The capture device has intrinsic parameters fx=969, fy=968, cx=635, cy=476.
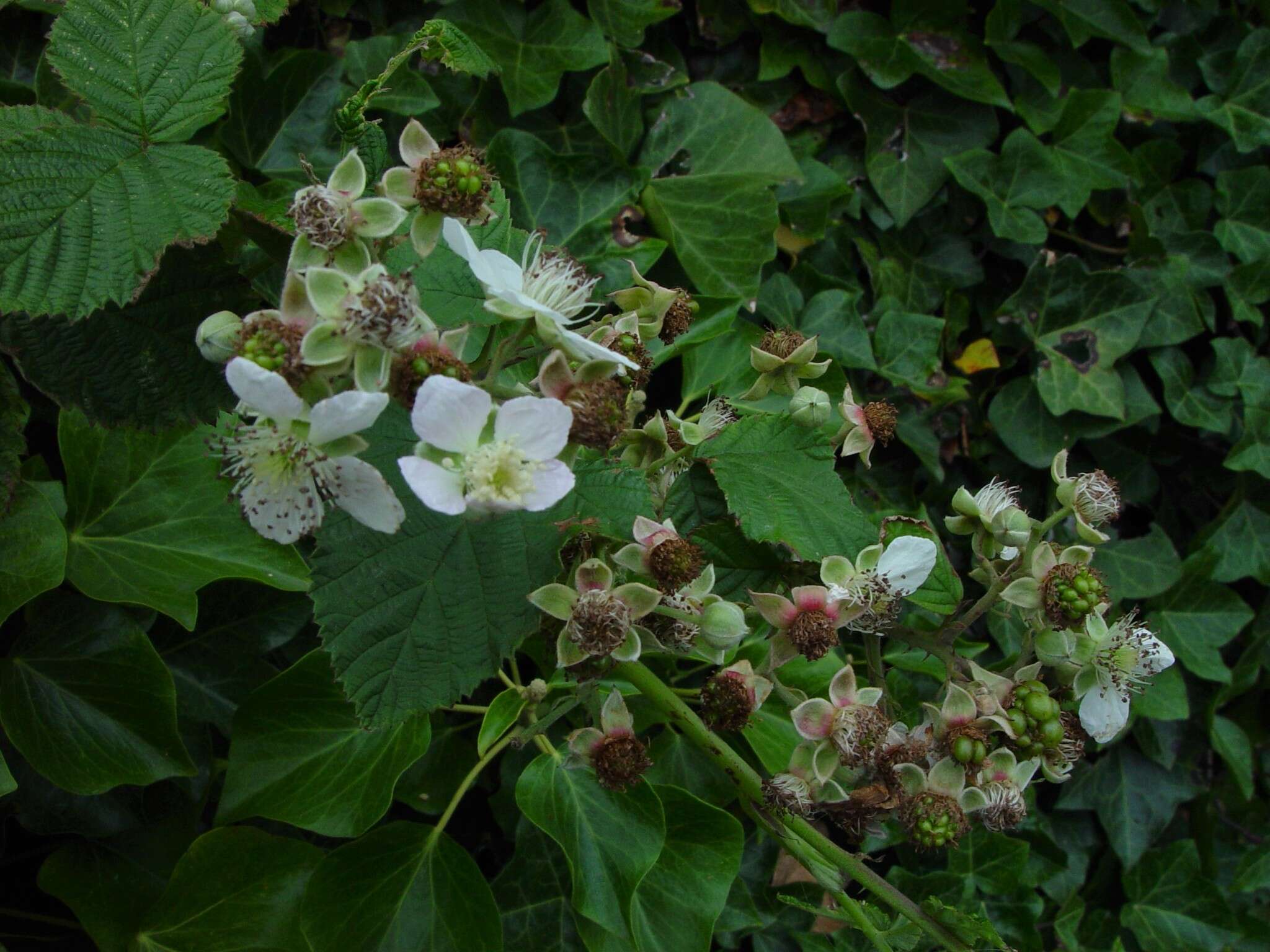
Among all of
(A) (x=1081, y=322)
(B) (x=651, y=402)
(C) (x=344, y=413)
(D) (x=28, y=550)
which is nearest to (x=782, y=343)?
(C) (x=344, y=413)

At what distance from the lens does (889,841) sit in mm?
1310

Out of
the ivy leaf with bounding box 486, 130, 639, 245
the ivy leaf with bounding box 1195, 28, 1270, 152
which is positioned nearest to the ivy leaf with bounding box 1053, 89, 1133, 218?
the ivy leaf with bounding box 1195, 28, 1270, 152

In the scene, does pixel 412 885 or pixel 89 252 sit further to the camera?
pixel 412 885

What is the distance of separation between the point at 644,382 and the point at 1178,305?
1.36 m

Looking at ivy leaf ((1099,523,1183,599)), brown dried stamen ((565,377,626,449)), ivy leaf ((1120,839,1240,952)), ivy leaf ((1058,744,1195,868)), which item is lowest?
ivy leaf ((1120,839,1240,952))

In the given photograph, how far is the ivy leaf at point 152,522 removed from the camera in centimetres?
92

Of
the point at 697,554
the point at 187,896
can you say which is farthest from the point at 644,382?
the point at 187,896

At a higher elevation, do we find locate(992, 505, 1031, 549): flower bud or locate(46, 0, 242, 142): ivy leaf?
locate(46, 0, 242, 142): ivy leaf

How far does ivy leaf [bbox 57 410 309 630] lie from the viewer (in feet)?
3.03

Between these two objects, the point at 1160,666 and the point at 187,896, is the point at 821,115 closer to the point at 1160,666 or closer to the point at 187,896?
the point at 1160,666

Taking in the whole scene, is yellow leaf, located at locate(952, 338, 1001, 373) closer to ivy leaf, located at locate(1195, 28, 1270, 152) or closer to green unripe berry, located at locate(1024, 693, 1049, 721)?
ivy leaf, located at locate(1195, 28, 1270, 152)

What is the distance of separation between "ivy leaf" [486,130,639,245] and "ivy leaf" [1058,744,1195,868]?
128 cm

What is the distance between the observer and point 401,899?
38.1 inches

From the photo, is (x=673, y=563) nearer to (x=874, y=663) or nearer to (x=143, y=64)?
(x=874, y=663)
